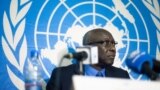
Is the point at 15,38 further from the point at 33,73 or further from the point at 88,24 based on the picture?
the point at 88,24

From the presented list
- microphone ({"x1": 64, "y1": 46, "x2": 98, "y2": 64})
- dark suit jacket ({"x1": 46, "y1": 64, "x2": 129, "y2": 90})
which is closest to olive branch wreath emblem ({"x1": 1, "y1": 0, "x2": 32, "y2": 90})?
dark suit jacket ({"x1": 46, "y1": 64, "x2": 129, "y2": 90})

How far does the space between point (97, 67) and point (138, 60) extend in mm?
1173

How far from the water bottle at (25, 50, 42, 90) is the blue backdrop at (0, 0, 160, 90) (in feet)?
0.13

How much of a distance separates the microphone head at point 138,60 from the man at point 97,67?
96 centimetres

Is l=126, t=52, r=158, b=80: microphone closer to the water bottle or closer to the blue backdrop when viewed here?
the water bottle

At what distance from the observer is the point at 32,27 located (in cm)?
196

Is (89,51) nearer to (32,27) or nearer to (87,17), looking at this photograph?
(32,27)

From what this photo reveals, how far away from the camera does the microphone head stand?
A: 88 cm

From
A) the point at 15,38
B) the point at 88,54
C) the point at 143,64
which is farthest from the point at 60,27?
the point at 143,64

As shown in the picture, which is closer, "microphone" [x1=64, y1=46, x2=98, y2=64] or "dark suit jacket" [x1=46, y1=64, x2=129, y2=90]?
"microphone" [x1=64, y1=46, x2=98, y2=64]

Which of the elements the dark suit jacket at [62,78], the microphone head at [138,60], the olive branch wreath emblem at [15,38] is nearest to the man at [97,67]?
the dark suit jacket at [62,78]

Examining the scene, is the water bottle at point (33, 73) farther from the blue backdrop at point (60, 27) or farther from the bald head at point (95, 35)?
the bald head at point (95, 35)

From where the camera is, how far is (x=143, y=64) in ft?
2.94

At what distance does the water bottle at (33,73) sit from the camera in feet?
5.85
